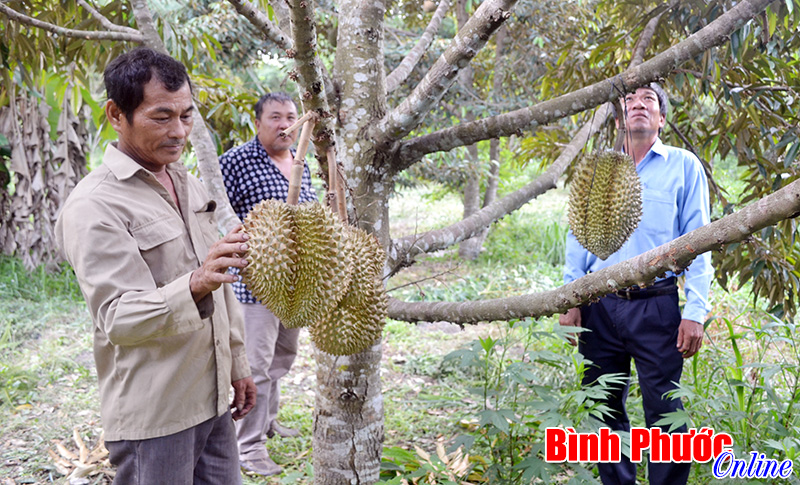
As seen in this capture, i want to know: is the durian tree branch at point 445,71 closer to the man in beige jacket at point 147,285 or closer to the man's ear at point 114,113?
the man in beige jacket at point 147,285

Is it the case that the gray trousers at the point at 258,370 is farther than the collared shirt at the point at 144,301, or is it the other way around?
the gray trousers at the point at 258,370

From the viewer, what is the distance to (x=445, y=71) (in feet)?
4.71

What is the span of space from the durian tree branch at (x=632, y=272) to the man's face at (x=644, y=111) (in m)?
1.07

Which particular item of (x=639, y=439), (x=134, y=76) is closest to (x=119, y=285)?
(x=134, y=76)

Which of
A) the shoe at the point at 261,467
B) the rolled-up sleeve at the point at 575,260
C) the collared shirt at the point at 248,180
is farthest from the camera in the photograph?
the collared shirt at the point at 248,180

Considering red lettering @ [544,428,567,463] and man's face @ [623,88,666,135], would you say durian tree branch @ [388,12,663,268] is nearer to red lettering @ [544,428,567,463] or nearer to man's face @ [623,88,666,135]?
man's face @ [623,88,666,135]

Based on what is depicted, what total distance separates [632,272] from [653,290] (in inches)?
42.2

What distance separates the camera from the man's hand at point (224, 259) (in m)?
1.12

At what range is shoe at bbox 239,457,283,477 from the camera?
2502mm

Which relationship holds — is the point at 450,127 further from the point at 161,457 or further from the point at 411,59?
the point at 161,457

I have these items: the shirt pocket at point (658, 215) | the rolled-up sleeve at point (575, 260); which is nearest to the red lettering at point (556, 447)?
the rolled-up sleeve at point (575, 260)

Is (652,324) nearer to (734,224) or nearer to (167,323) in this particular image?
(734,224)

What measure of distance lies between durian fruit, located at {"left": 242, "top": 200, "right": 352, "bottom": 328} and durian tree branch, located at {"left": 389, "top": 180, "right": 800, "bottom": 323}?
1.52 feet

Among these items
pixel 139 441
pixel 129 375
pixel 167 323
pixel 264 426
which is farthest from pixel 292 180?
pixel 264 426
